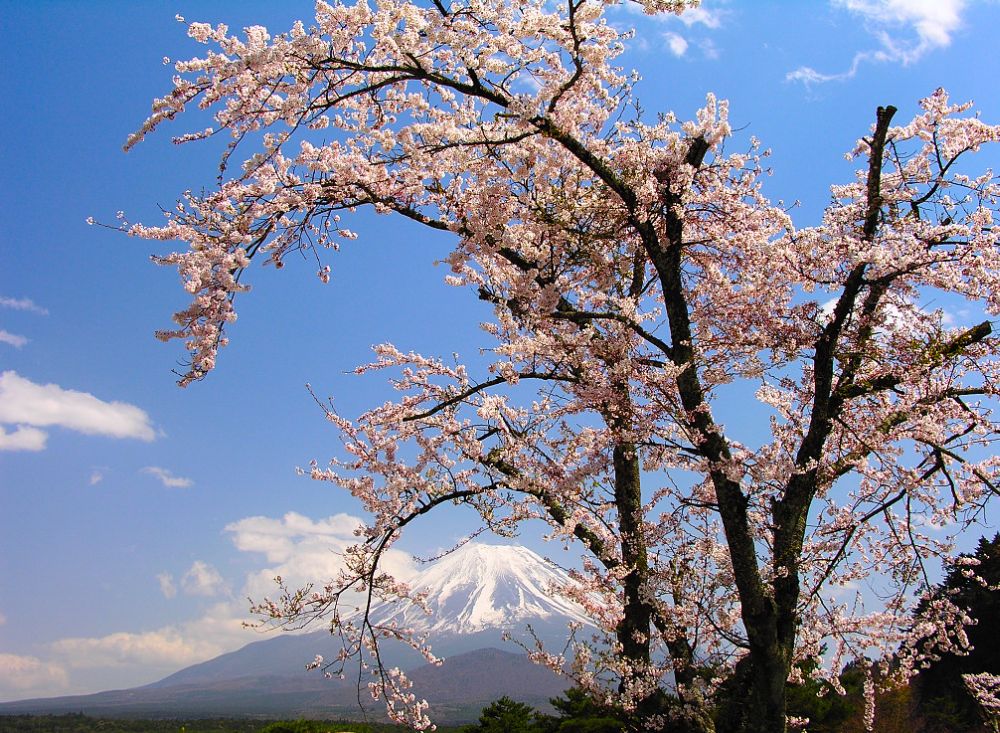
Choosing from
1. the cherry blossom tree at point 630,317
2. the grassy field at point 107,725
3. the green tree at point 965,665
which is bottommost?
the grassy field at point 107,725

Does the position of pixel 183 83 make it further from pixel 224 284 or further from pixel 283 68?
pixel 224 284

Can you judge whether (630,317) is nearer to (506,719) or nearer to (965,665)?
(506,719)

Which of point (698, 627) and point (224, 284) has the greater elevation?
point (224, 284)

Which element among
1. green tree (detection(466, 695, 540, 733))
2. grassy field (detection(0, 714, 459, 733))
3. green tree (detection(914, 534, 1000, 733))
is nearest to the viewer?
green tree (detection(466, 695, 540, 733))

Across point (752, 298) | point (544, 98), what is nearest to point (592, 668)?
point (752, 298)

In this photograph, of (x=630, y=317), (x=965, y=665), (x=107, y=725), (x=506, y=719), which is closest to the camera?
(x=630, y=317)

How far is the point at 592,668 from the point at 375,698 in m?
2.26

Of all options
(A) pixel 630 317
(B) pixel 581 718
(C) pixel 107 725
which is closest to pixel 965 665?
(B) pixel 581 718

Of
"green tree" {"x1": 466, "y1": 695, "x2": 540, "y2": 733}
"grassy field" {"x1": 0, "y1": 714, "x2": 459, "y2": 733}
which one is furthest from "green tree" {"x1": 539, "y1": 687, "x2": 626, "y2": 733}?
"grassy field" {"x1": 0, "y1": 714, "x2": 459, "y2": 733}

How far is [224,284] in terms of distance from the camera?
4.32 m

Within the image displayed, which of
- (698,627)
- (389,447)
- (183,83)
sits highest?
(183,83)

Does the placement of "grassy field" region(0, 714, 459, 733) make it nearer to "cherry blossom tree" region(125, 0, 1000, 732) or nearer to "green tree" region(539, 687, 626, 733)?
"green tree" region(539, 687, 626, 733)

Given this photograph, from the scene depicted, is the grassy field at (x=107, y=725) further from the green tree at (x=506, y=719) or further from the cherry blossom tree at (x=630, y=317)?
the cherry blossom tree at (x=630, y=317)

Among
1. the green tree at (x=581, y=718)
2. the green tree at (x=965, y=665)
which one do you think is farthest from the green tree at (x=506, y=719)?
the green tree at (x=965, y=665)
